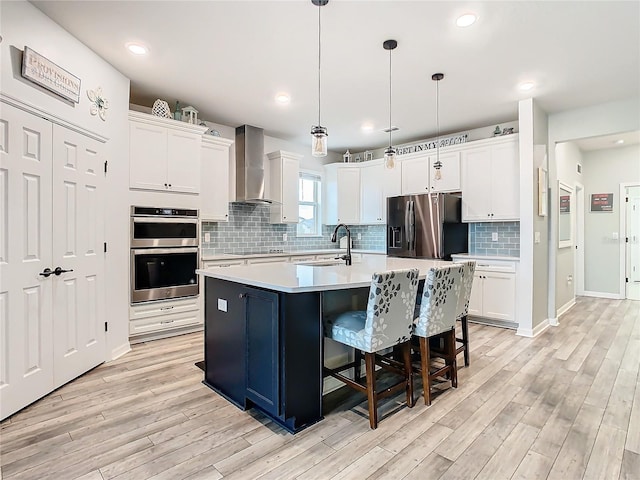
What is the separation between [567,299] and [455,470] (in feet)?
16.4

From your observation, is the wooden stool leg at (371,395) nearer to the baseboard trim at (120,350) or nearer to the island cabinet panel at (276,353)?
the island cabinet panel at (276,353)

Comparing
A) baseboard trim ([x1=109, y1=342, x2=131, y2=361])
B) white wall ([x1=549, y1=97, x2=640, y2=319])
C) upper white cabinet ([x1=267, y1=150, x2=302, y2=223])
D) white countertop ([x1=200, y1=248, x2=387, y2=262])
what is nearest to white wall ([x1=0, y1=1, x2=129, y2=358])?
baseboard trim ([x1=109, y1=342, x2=131, y2=361])

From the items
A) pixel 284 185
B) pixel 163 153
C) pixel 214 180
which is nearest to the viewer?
pixel 163 153

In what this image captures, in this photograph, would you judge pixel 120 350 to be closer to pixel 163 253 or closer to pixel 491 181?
pixel 163 253

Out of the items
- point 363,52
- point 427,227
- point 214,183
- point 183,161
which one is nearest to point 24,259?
point 183,161

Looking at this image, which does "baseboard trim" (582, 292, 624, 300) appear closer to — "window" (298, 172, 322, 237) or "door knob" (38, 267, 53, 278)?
"window" (298, 172, 322, 237)

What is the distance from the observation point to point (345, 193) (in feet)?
20.4

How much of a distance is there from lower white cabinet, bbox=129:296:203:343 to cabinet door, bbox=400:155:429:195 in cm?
347

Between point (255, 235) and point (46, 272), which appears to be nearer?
point (46, 272)

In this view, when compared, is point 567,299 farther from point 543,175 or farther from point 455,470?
point 455,470

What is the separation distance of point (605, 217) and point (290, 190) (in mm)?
5667

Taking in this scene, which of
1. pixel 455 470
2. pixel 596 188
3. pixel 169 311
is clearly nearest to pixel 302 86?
pixel 169 311

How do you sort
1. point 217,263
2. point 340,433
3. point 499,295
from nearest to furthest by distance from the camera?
1. point 340,433
2. point 217,263
3. point 499,295

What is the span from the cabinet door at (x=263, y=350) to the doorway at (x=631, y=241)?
6895 millimetres
